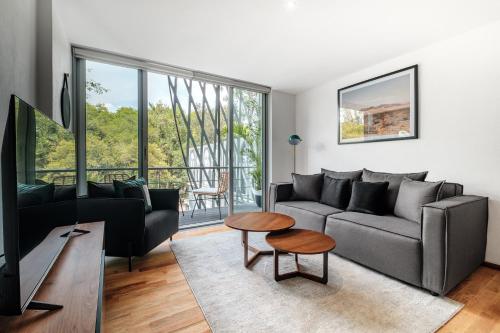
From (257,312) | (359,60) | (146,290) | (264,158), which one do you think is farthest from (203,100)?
(257,312)

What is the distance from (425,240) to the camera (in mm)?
1757

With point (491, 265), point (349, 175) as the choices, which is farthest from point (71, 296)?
point (491, 265)

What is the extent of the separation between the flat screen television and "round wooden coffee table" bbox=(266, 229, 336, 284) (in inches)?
55.8

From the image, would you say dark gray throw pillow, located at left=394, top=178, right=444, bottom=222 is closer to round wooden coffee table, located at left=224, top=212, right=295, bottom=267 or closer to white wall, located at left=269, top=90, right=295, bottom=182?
round wooden coffee table, located at left=224, top=212, right=295, bottom=267

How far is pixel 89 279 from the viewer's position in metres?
1.11

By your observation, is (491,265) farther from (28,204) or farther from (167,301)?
(28,204)

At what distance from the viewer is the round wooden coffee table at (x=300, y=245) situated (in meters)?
1.79

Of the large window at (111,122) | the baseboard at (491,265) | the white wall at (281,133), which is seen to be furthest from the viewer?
the white wall at (281,133)

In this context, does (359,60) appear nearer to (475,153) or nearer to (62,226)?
(475,153)

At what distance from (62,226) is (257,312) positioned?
4.25 ft

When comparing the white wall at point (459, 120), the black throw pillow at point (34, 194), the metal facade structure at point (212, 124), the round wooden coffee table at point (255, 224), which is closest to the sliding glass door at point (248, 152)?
the metal facade structure at point (212, 124)

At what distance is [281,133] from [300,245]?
2755 millimetres

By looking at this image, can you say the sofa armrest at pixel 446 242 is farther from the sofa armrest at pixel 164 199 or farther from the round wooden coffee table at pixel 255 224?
the sofa armrest at pixel 164 199

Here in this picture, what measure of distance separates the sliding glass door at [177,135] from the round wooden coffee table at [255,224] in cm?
144
